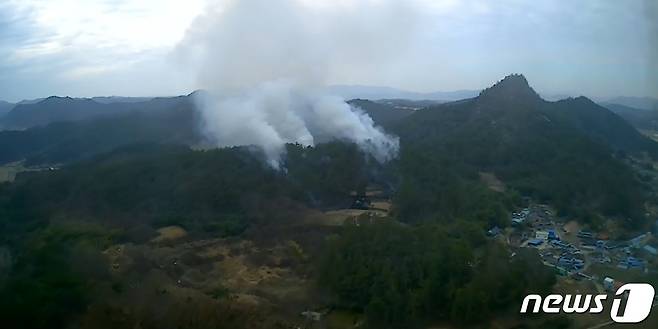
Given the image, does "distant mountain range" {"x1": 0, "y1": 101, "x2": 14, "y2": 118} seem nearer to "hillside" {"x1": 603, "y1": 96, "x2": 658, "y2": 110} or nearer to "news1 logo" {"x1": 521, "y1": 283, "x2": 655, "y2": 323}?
"hillside" {"x1": 603, "y1": 96, "x2": 658, "y2": 110}

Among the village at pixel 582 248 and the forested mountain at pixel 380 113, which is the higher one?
the forested mountain at pixel 380 113

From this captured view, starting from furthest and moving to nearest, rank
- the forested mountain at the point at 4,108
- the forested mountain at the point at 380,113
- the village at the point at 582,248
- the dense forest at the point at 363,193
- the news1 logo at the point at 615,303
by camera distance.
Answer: the forested mountain at the point at 4,108 < the forested mountain at the point at 380,113 < the village at the point at 582,248 < the dense forest at the point at 363,193 < the news1 logo at the point at 615,303

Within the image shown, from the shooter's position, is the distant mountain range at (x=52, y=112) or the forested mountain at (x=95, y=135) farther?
the distant mountain range at (x=52, y=112)

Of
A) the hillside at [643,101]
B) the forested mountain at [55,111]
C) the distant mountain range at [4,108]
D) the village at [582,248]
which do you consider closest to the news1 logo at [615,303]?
the village at [582,248]

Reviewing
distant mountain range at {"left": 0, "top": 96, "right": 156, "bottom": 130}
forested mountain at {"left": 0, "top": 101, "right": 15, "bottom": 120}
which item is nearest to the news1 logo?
distant mountain range at {"left": 0, "top": 96, "right": 156, "bottom": 130}

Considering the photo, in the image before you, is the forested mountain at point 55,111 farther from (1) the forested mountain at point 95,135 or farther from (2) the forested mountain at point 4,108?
(1) the forested mountain at point 95,135

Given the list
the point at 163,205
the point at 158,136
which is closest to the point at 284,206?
the point at 163,205
